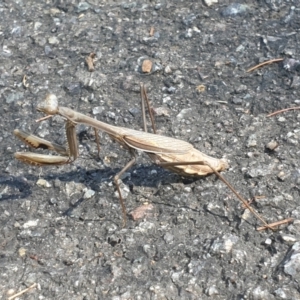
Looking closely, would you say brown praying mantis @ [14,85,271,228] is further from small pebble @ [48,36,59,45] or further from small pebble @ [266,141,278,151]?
small pebble @ [48,36,59,45]

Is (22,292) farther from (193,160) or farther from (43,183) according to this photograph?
(193,160)

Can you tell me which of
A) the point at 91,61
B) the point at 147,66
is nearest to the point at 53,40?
the point at 91,61

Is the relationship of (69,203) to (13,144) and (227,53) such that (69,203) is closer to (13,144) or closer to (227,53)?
(13,144)

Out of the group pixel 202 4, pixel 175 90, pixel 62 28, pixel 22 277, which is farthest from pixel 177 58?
pixel 22 277

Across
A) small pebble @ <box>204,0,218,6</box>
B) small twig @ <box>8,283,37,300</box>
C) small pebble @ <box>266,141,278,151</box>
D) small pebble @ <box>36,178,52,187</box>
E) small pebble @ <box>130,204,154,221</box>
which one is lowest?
small pebble @ <box>36,178,52,187</box>

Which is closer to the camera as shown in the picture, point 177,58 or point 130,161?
point 130,161

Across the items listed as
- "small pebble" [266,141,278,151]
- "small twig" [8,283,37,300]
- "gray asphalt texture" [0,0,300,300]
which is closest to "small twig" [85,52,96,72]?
"gray asphalt texture" [0,0,300,300]

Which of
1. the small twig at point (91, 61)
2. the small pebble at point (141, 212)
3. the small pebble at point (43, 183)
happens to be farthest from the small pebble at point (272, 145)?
the small twig at point (91, 61)
